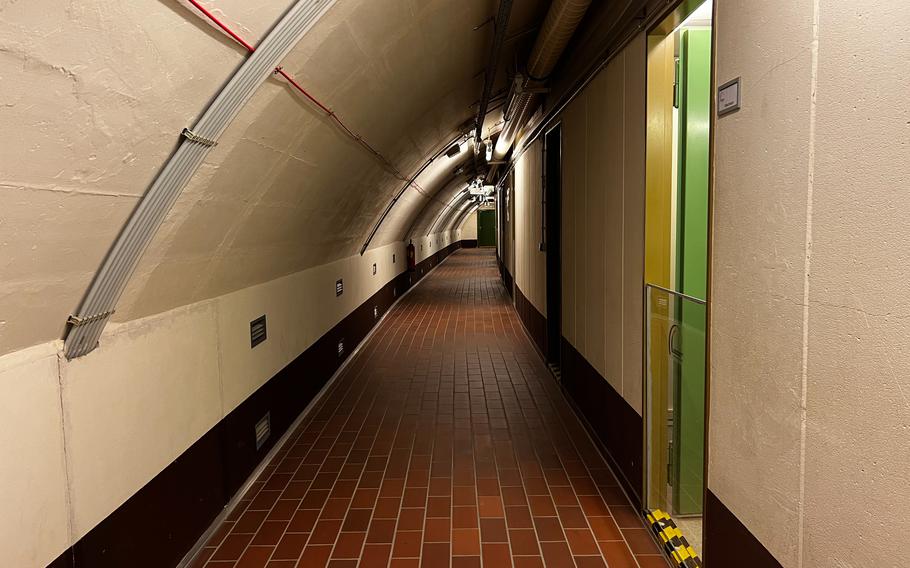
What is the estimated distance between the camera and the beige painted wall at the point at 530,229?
A: 24.7ft

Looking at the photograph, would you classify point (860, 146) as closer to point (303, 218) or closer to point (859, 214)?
point (859, 214)

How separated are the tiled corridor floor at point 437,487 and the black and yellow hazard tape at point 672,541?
0.26 feet

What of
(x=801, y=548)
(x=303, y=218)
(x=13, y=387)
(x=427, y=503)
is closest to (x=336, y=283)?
(x=303, y=218)

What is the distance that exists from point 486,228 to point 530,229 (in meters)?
27.7

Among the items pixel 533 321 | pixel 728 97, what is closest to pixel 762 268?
pixel 728 97

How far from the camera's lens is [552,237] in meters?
6.88

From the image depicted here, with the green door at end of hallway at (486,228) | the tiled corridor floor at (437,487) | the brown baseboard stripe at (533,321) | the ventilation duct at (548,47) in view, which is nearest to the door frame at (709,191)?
the tiled corridor floor at (437,487)

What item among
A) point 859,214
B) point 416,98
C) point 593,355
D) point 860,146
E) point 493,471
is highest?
point 416,98

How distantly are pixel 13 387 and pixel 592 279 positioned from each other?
3697 mm

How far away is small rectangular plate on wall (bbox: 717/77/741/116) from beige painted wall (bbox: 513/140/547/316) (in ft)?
15.9

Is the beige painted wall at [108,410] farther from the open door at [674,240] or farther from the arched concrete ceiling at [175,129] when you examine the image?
the open door at [674,240]

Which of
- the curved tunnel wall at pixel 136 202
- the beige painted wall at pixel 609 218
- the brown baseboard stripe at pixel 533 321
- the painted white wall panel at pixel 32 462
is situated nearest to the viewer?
the curved tunnel wall at pixel 136 202

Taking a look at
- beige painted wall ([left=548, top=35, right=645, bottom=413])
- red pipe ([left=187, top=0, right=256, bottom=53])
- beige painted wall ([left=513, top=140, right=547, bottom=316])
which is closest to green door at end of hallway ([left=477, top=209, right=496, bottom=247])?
beige painted wall ([left=513, top=140, right=547, bottom=316])

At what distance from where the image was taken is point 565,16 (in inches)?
→ 158
